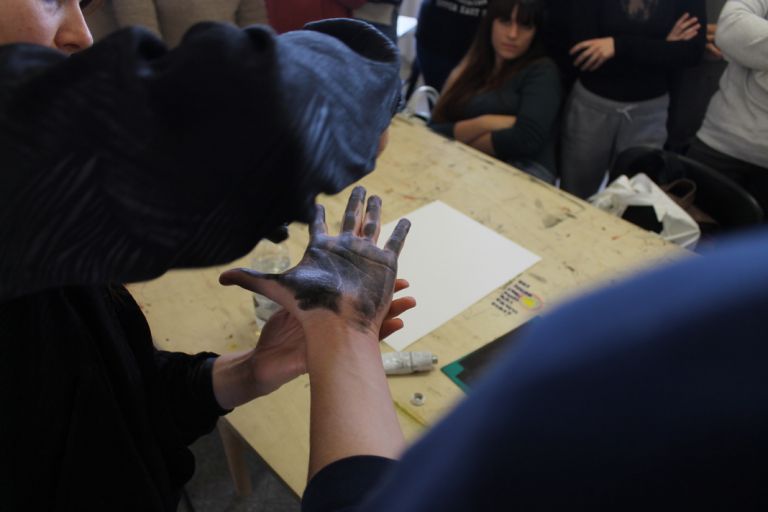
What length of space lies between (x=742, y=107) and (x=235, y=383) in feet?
5.98

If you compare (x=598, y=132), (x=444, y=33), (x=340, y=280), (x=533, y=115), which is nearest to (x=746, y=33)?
(x=598, y=132)

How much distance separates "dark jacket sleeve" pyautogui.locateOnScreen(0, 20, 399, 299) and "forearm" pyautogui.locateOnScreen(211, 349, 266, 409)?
0.46m

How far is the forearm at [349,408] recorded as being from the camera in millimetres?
502

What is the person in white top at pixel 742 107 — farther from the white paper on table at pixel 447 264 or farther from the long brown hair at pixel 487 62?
the white paper on table at pixel 447 264

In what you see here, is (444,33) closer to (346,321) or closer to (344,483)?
(346,321)

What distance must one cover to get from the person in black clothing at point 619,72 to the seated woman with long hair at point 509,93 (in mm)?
145

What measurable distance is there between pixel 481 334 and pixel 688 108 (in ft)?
6.27

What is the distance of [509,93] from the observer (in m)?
1.98

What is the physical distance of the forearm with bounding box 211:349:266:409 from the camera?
2.72ft

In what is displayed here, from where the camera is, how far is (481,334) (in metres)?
1.02

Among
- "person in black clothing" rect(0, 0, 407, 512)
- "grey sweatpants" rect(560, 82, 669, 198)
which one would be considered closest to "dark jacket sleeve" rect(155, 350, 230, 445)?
"person in black clothing" rect(0, 0, 407, 512)

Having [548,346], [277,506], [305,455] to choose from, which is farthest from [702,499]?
[277,506]

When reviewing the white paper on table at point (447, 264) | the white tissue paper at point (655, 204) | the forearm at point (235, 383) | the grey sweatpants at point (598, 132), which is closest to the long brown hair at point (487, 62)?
the grey sweatpants at point (598, 132)

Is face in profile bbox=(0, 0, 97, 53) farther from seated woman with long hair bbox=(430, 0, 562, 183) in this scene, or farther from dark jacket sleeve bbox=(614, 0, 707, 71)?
dark jacket sleeve bbox=(614, 0, 707, 71)
